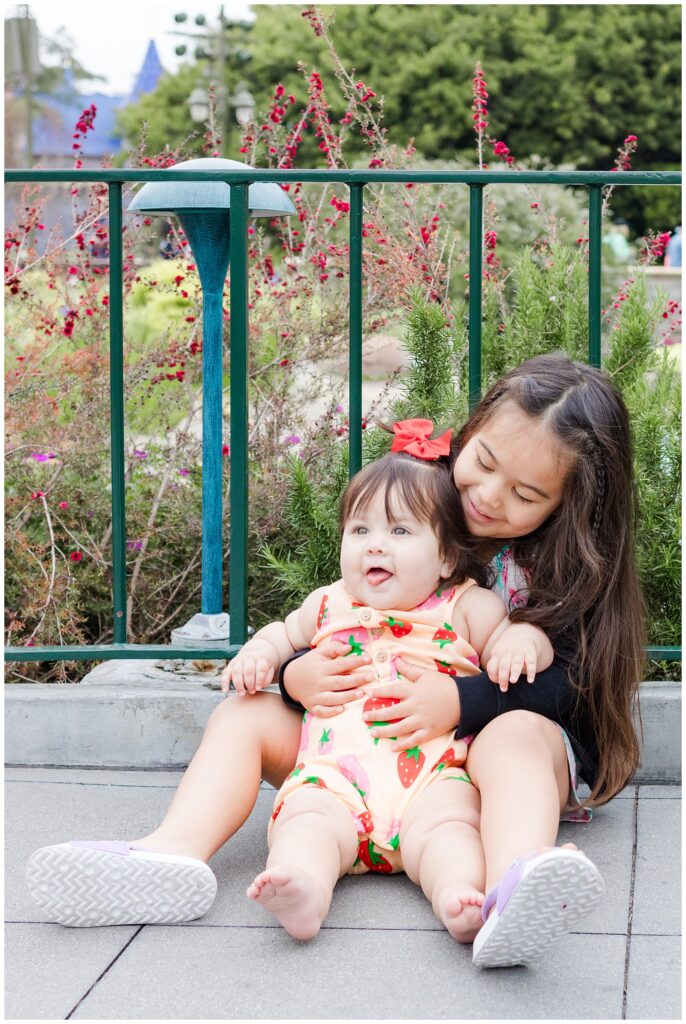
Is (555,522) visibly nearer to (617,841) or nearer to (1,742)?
(617,841)

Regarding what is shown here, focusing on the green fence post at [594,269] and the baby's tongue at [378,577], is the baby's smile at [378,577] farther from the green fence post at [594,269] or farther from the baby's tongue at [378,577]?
Result: the green fence post at [594,269]

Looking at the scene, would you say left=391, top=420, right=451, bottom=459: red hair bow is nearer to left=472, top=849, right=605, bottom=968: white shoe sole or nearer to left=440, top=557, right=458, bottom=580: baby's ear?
left=440, top=557, right=458, bottom=580: baby's ear

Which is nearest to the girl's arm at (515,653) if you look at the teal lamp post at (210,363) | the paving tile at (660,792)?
the paving tile at (660,792)

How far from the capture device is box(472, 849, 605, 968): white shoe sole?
1680mm

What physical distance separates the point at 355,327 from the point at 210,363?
0.42 metres

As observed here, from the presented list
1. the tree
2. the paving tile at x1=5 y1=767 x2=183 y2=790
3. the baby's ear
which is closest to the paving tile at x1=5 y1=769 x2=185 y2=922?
the paving tile at x1=5 y1=767 x2=183 y2=790

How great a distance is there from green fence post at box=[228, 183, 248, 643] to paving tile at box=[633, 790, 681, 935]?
3.48 ft

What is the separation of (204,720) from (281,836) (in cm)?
81

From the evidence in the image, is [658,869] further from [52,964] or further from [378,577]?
[52,964]

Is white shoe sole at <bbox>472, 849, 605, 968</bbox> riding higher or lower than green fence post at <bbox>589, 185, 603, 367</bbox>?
lower

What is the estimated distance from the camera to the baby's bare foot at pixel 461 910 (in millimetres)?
1851

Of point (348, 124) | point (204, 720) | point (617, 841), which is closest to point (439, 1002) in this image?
point (617, 841)

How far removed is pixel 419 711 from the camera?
2207 millimetres

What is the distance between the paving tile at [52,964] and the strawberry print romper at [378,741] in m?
0.41
